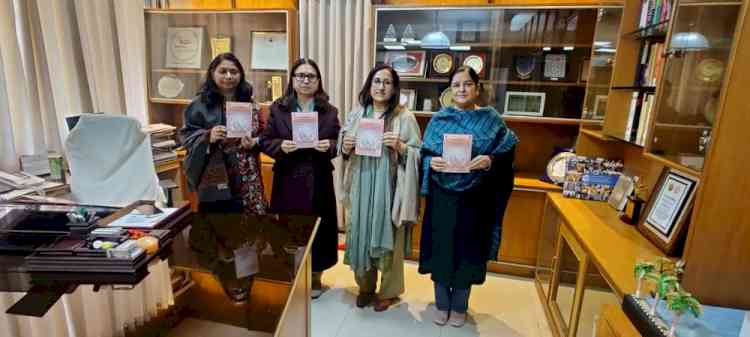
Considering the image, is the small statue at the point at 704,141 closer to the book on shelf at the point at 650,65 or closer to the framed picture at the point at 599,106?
the book on shelf at the point at 650,65

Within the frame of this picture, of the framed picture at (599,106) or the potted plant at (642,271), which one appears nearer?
the potted plant at (642,271)

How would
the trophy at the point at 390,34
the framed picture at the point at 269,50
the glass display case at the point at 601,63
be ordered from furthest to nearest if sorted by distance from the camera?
the framed picture at the point at 269,50 → the trophy at the point at 390,34 → the glass display case at the point at 601,63

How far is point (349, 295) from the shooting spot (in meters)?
2.48

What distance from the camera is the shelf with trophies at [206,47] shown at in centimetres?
319

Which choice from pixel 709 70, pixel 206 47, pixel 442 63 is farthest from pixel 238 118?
pixel 709 70

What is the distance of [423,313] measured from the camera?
230cm

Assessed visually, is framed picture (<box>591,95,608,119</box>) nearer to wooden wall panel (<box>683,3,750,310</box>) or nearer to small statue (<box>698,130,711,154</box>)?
small statue (<box>698,130,711,154</box>)

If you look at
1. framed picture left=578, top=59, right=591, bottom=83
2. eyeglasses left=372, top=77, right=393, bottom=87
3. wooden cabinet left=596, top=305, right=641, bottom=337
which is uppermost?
framed picture left=578, top=59, right=591, bottom=83

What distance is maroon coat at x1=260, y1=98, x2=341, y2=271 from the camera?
216cm

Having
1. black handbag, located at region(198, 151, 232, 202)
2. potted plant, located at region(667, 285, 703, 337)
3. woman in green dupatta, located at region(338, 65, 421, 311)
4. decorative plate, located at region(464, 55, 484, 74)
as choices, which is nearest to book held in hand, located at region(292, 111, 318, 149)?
woman in green dupatta, located at region(338, 65, 421, 311)

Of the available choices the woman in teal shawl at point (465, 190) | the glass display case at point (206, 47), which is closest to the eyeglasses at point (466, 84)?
the woman in teal shawl at point (465, 190)

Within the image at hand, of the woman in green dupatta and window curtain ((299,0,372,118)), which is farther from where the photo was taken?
window curtain ((299,0,372,118))

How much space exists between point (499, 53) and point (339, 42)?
128cm

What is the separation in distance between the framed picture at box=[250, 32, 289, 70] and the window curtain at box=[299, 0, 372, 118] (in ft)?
0.62
